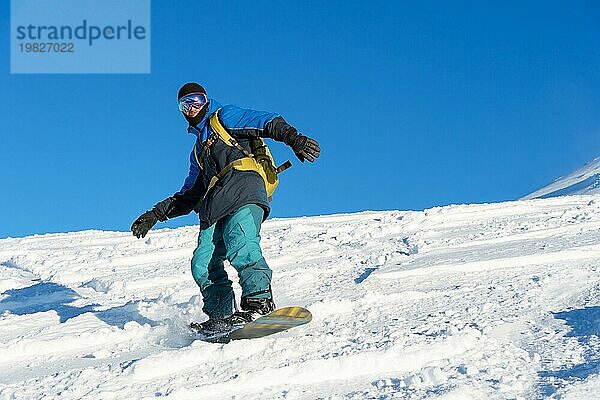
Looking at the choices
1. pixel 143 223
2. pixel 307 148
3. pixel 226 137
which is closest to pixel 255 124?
pixel 226 137

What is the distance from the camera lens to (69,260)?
29.4 feet

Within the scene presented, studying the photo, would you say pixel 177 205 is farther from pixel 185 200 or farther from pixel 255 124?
pixel 255 124

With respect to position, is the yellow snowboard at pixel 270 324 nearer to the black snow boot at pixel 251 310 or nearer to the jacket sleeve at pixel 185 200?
the black snow boot at pixel 251 310


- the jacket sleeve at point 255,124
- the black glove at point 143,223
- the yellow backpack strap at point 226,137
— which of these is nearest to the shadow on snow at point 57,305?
the black glove at point 143,223

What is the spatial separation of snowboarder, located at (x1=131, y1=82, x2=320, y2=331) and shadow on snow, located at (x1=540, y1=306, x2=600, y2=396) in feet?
5.24

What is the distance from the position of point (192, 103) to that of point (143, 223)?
3.14ft

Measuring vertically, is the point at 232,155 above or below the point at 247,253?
above

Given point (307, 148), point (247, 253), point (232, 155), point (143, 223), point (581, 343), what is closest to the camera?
point (581, 343)

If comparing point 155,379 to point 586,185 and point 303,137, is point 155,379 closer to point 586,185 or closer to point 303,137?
point 303,137

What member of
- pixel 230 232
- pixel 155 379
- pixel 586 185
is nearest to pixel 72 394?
pixel 155 379

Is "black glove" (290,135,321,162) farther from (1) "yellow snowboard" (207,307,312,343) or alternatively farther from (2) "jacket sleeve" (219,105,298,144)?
(1) "yellow snowboard" (207,307,312,343)

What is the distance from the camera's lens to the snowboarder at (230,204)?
3.99m

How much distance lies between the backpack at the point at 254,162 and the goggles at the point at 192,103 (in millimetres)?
126

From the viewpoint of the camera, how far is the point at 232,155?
4.28 m
